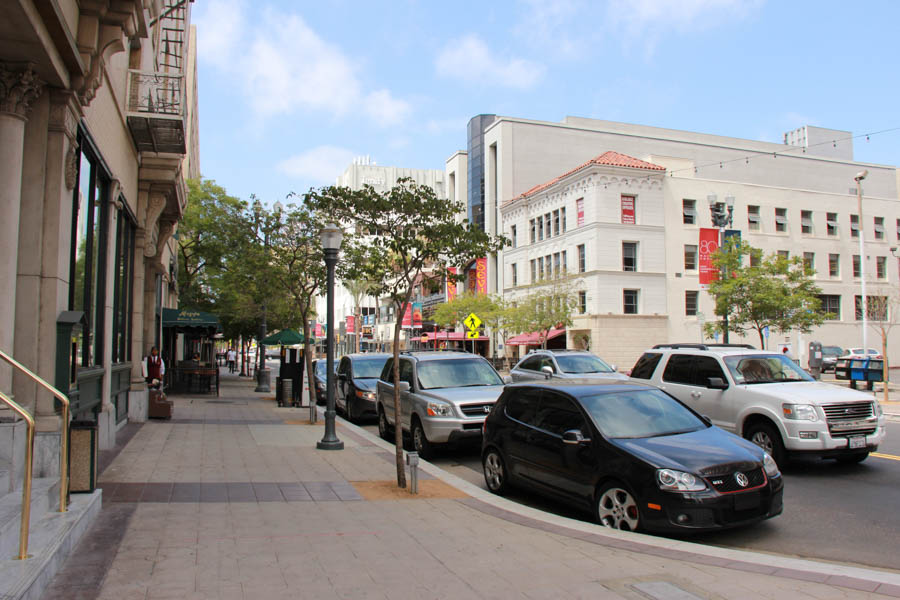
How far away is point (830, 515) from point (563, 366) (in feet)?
27.4

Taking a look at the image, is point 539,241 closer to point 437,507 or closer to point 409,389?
point 409,389

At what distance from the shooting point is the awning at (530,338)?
47.5 meters

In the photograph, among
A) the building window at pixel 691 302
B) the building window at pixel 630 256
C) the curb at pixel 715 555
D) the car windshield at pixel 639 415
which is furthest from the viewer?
the building window at pixel 691 302

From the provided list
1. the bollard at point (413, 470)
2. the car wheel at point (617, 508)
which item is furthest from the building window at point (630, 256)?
the car wheel at point (617, 508)

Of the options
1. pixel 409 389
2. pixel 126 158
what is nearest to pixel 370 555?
pixel 409 389

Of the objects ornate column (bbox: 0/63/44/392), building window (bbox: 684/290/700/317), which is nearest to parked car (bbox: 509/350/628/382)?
ornate column (bbox: 0/63/44/392)

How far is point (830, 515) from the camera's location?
25.0 feet

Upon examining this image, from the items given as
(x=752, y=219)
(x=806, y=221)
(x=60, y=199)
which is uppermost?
(x=806, y=221)

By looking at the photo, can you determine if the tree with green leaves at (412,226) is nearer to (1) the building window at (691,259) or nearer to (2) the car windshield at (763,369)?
(2) the car windshield at (763,369)

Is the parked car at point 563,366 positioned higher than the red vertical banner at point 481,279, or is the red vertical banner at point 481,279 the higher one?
the red vertical banner at point 481,279

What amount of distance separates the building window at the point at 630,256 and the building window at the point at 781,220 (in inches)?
461

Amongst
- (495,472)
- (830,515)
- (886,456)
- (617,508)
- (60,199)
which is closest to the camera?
(617,508)

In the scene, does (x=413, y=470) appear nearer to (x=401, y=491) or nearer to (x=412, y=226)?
(x=401, y=491)

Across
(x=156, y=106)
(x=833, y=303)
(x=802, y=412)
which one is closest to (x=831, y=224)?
(x=833, y=303)
